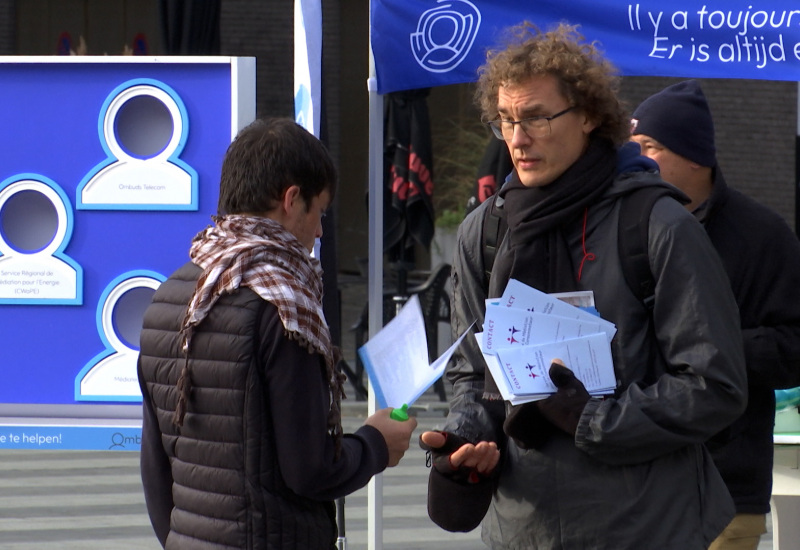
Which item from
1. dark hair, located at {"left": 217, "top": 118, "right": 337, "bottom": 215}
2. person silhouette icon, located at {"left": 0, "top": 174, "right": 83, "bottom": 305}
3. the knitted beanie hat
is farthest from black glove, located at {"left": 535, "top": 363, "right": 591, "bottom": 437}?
person silhouette icon, located at {"left": 0, "top": 174, "right": 83, "bottom": 305}

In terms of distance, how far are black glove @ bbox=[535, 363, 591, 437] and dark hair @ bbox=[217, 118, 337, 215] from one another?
613mm

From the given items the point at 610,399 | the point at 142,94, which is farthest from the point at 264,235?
the point at 142,94

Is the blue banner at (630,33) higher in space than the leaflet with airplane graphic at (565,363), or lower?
higher

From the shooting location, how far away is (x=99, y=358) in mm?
4016

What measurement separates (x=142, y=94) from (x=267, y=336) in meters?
1.90

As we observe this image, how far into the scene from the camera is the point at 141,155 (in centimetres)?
398

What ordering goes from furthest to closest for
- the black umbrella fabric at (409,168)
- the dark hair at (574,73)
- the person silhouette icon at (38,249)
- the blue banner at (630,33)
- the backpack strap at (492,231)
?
the black umbrella fabric at (409,168), the blue banner at (630,33), the person silhouette icon at (38,249), the backpack strap at (492,231), the dark hair at (574,73)

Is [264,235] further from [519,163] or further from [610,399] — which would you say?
[610,399]

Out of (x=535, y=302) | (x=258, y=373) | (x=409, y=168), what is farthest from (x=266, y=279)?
(x=409, y=168)

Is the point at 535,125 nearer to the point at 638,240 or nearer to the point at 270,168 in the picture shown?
the point at 638,240

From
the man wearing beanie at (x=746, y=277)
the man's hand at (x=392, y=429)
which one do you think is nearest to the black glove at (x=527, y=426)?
the man's hand at (x=392, y=429)

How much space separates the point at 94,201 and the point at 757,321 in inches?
83.2

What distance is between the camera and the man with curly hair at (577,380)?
2348 millimetres

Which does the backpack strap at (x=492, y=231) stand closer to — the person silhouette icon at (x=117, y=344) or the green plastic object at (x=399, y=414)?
the green plastic object at (x=399, y=414)
